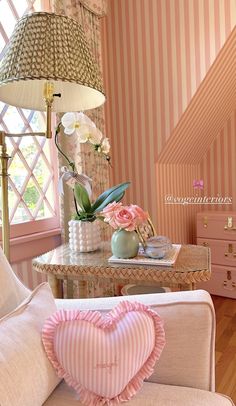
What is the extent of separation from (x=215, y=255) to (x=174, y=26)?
5.12 feet

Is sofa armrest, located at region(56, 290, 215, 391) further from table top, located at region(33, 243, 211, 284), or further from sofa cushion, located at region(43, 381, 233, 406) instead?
table top, located at region(33, 243, 211, 284)

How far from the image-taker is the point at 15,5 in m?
1.73

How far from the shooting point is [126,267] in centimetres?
116

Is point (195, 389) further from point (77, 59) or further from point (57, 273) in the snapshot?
point (77, 59)

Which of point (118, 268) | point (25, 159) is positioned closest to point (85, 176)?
point (118, 268)

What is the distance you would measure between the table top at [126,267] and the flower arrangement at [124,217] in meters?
0.14

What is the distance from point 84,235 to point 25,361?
730mm

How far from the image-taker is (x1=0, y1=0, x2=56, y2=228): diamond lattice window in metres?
1.69

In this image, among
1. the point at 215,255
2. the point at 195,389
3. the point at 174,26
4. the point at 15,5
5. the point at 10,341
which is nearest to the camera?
the point at 10,341

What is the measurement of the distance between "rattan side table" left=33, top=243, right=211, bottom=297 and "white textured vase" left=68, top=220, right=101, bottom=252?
3 centimetres

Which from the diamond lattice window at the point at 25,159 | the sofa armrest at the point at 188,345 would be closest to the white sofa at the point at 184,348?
the sofa armrest at the point at 188,345

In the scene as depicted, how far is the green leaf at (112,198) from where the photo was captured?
137 centimetres

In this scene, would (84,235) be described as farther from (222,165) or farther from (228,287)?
(222,165)

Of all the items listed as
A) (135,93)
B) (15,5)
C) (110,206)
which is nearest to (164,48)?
(135,93)
